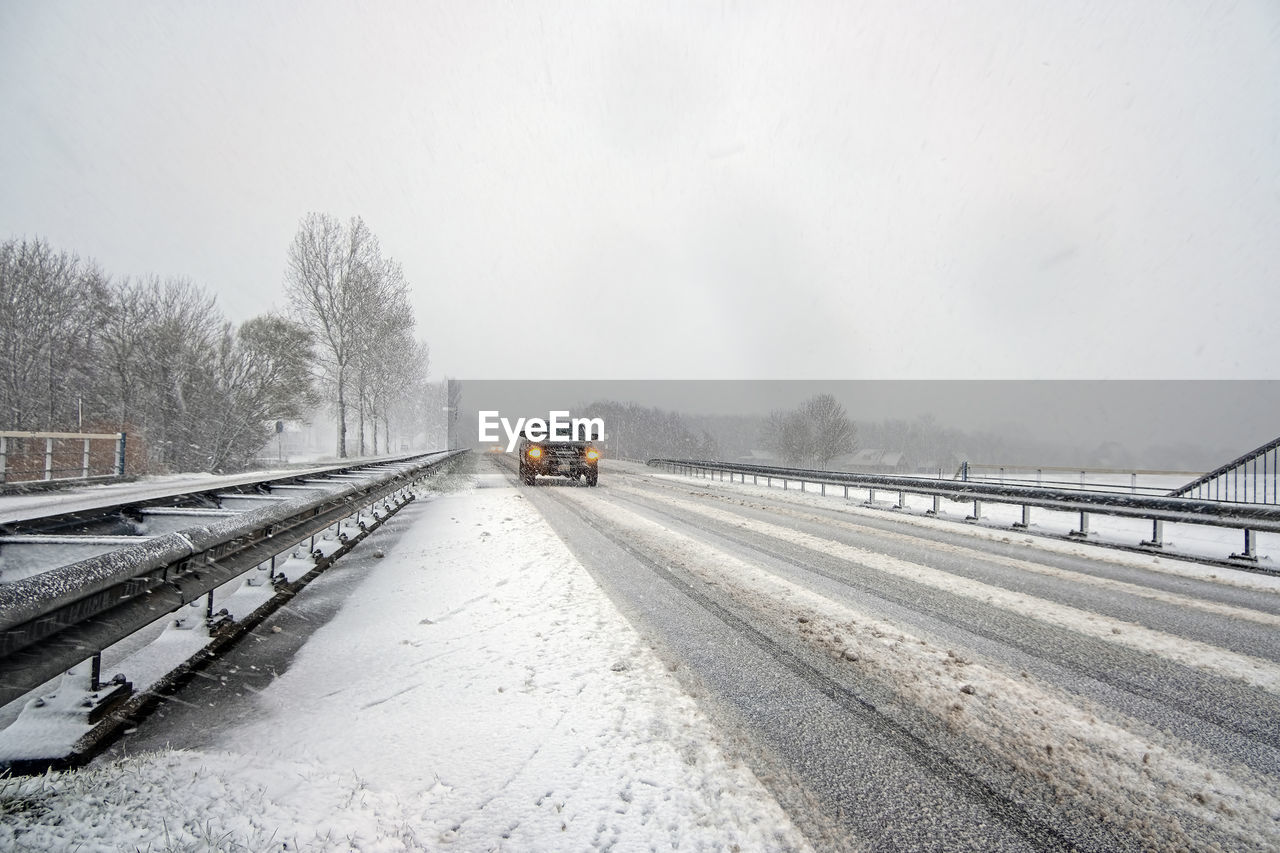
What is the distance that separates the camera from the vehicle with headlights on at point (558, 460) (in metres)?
18.4

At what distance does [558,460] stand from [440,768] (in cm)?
1659

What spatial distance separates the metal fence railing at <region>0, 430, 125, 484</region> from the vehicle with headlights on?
11733 mm

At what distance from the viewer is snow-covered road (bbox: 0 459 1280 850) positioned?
187cm

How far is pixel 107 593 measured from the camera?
6.59 feet

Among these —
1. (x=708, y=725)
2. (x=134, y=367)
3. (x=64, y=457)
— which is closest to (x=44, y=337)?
(x=134, y=367)

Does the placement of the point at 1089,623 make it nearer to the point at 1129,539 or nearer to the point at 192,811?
the point at 192,811

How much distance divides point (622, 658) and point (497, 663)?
0.74 metres

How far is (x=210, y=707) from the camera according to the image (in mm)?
2648

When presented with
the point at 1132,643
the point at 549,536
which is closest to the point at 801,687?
the point at 1132,643

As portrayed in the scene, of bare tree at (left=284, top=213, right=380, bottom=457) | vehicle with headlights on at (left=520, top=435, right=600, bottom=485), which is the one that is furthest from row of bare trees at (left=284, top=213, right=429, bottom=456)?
vehicle with headlights on at (left=520, top=435, right=600, bottom=485)

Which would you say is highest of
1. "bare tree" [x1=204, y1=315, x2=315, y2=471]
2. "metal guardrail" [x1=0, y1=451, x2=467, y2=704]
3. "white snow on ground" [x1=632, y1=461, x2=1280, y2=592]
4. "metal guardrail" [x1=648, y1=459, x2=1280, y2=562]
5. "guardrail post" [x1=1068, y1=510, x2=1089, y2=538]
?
"bare tree" [x1=204, y1=315, x2=315, y2=471]

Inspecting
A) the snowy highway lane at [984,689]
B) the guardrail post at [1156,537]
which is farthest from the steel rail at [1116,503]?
the snowy highway lane at [984,689]

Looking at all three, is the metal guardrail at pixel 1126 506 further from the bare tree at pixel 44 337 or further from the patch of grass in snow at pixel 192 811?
the bare tree at pixel 44 337

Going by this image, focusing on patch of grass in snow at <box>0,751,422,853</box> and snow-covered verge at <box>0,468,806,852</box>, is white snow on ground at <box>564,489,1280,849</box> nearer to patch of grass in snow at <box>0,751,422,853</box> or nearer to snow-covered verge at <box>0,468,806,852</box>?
snow-covered verge at <box>0,468,806,852</box>
